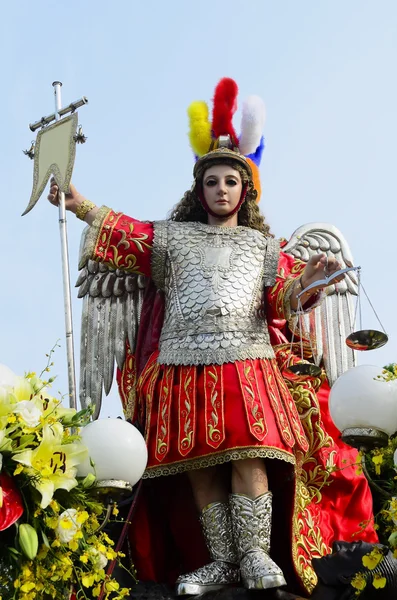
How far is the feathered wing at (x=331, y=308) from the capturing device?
6.84 meters

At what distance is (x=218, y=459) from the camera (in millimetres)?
5773

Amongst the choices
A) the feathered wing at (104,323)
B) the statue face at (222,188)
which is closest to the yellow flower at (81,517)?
the feathered wing at (104,323)

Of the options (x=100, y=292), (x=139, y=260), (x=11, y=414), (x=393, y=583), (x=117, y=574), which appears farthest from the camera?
(x=100, y=292)

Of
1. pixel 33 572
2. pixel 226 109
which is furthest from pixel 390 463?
pixel 33 572

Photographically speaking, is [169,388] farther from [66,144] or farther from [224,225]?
[66,144]

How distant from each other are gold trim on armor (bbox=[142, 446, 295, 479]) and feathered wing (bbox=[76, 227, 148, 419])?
0.93 m

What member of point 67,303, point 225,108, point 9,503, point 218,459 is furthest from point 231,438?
point 225,108

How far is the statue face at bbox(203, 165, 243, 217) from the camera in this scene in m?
6.49

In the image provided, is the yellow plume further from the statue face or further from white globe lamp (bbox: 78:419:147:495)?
white globe lamp (bbox: 78:419:147:495)

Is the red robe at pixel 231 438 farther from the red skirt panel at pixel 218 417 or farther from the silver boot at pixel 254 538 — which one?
the silver boot at pixel 254 538

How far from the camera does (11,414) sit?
14.8 ft

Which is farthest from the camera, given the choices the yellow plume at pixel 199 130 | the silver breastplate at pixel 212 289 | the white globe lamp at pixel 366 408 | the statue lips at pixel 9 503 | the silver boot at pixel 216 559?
the yellow plume at pixel 199 130

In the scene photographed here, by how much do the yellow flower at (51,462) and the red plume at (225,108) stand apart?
256cm

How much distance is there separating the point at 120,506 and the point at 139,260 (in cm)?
135
